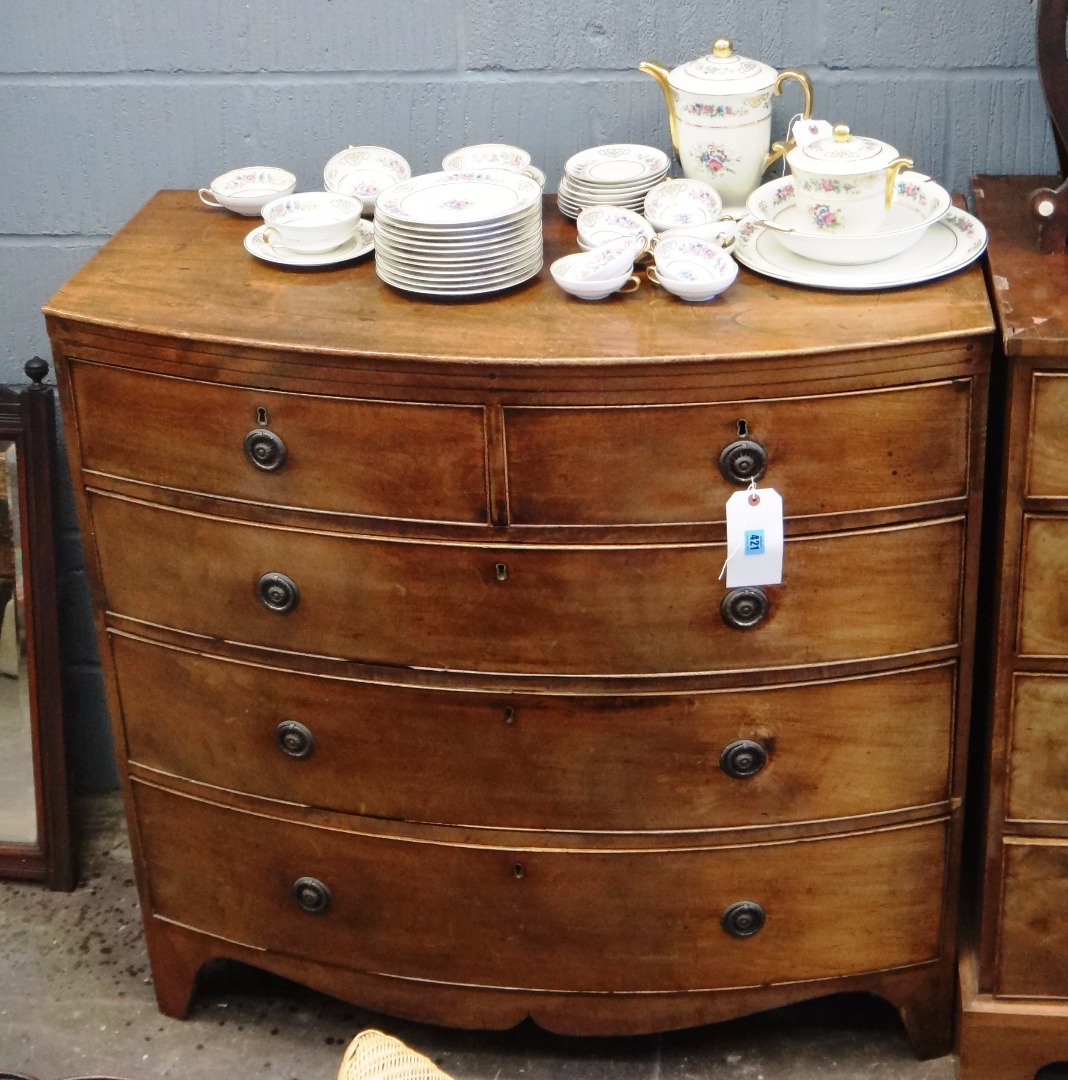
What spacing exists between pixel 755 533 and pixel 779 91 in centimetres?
75

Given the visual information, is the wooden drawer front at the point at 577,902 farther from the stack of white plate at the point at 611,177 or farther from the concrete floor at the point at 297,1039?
the stack of white plate at the point at 611,177

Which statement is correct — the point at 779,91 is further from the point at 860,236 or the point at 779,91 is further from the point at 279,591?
the point at 279,591

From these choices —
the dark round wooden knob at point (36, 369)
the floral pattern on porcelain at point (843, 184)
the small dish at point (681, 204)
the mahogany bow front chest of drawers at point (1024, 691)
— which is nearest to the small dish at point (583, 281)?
the small dish at point (681, 204)

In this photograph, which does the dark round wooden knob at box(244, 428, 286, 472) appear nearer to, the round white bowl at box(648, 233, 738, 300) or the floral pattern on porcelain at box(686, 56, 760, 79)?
the round white bowl at box(648, 233, 738, 300)

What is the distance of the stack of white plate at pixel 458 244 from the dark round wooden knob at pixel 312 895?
0.87 meters

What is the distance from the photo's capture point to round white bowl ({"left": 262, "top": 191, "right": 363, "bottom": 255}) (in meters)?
2.05

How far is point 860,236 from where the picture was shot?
1.92 m

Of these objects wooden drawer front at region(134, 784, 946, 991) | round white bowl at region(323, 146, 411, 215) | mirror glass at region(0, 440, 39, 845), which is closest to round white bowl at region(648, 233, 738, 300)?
round white bowl at region(323, 146, 411, 215)

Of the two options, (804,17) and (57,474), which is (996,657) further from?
(57,474)

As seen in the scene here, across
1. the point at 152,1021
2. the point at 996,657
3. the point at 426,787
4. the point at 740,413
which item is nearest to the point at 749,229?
the point at 740,413

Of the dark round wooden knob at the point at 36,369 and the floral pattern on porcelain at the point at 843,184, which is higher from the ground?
the floral pattern on porcelain at the point at 843,184

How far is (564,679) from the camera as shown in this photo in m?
1.98

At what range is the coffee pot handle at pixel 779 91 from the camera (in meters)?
2.12

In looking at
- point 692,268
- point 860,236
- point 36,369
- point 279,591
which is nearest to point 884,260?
point 860,236
